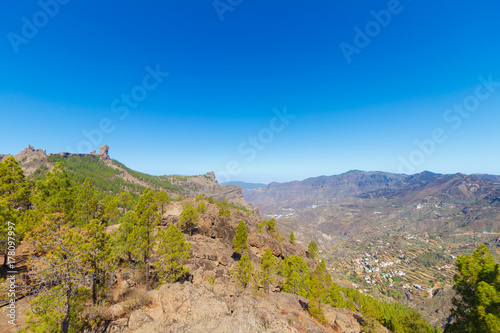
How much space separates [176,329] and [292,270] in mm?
40574

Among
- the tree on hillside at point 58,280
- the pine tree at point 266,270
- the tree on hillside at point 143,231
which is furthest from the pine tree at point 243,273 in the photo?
the tree on hillside at point 58,280

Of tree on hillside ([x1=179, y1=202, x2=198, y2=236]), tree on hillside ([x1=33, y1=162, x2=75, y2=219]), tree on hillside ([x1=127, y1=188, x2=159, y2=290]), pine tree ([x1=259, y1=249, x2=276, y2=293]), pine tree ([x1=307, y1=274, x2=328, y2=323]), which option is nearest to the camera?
tree on hillside ([x1=33, y1=162, x2=75, y2=219])

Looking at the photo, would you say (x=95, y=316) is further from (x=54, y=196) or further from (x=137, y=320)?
(x=54, y=196)

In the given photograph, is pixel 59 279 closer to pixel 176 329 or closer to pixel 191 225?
pixel 176 329

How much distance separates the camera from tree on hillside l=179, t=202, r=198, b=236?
59066 millimetres

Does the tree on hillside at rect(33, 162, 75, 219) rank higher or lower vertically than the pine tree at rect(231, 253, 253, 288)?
higher

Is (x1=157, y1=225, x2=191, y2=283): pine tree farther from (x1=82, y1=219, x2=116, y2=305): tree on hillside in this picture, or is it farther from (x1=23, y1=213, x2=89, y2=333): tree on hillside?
(x1=23, y1=213, x2=89, y2=333): tree on hillside

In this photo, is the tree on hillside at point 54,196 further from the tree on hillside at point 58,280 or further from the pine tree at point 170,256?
the tree on hillside at point 58,280

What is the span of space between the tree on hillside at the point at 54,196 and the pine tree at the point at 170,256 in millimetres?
12428

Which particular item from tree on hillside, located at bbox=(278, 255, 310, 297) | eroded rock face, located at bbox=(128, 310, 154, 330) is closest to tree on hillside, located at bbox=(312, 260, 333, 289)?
tree on hillside, located at bbox=(278, 255, 310, 297)

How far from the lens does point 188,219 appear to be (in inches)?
2352

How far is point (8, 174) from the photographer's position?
22.7 m

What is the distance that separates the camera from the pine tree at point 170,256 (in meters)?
27.6

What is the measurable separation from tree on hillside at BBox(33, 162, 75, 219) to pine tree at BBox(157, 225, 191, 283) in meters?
12.4
